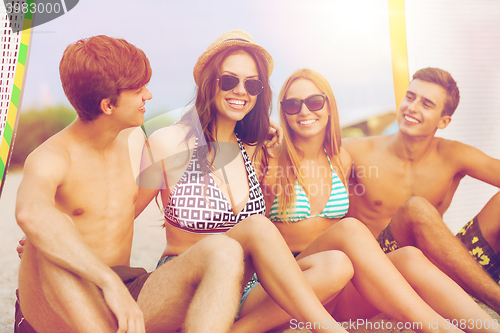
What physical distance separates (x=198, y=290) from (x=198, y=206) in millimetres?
493

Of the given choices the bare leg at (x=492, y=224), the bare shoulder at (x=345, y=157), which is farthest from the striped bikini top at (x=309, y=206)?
the bare leg at (x=492, y=224)

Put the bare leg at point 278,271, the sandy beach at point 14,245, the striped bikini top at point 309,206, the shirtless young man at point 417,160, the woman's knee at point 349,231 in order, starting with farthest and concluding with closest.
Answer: the shirtless young man at point 417,160
the striped bikini top at point 309,206
the sandy beach at point 14,245
the woman's knee at point 349,231
the bare leg at point 278,271

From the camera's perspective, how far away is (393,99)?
2256 millimetres

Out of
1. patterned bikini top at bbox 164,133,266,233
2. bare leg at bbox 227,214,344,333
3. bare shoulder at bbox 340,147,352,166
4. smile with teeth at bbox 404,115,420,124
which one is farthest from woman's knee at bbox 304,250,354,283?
smile with teeth at bbox 404,115,420,124

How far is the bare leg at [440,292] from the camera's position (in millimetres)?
1252

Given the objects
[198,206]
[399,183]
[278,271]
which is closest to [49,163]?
[198,206]

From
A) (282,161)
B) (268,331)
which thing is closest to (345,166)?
(282,161)

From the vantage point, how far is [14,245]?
74.6 inches

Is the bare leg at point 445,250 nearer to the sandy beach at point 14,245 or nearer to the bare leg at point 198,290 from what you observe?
the sandy beach at point 14,245

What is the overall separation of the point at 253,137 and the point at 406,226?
873 mm

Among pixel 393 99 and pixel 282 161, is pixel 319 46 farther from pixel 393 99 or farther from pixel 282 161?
pixel 282 161

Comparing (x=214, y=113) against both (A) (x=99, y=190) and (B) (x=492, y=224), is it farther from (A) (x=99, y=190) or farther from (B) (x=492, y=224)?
(B) (x=492, y=224)

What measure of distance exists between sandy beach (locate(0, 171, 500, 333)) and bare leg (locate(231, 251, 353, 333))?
8.4 inches

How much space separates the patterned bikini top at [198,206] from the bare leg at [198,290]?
0.33m
